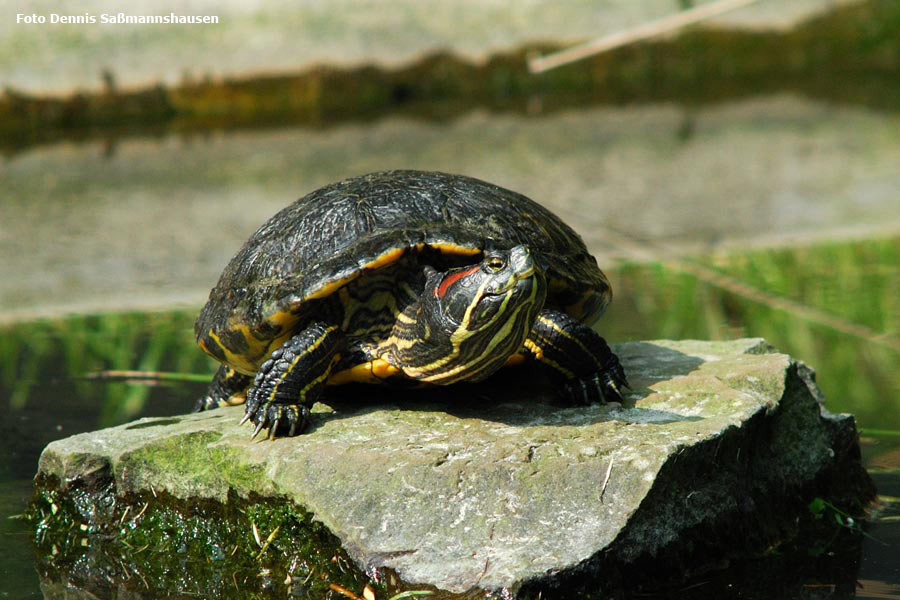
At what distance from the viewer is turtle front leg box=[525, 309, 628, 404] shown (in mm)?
3482

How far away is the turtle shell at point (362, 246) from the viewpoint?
350 centimetres

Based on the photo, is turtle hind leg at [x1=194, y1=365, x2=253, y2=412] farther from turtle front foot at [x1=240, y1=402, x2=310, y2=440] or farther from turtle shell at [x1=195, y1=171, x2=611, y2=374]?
turtle front foot at [x1=240, y1=402, x2=310, y2=440]

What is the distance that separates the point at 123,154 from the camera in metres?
11.6

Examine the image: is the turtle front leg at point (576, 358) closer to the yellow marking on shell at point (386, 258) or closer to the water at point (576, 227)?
the yellow marking on shell at point (386, 258)

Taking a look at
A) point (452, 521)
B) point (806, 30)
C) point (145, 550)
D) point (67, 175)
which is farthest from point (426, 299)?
point (806, 30)

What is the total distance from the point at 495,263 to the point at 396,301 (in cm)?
63

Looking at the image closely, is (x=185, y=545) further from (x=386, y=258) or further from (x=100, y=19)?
(x=100, y=19)

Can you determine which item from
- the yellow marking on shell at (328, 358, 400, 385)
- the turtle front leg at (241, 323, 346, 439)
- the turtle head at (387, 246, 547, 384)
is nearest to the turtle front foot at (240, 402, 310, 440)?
the turtle front leg at (241, 323, 346, 439)

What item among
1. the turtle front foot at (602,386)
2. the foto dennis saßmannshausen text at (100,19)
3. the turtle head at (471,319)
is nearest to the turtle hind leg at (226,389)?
the turtle head at (471,319)

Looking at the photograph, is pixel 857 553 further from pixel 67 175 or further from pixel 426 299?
pixel 67 175

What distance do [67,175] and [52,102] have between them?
1937mm

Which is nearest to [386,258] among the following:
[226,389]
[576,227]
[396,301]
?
[396,301]

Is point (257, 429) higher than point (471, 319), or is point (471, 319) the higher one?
point (471, 319)

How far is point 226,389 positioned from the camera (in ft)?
14.1
